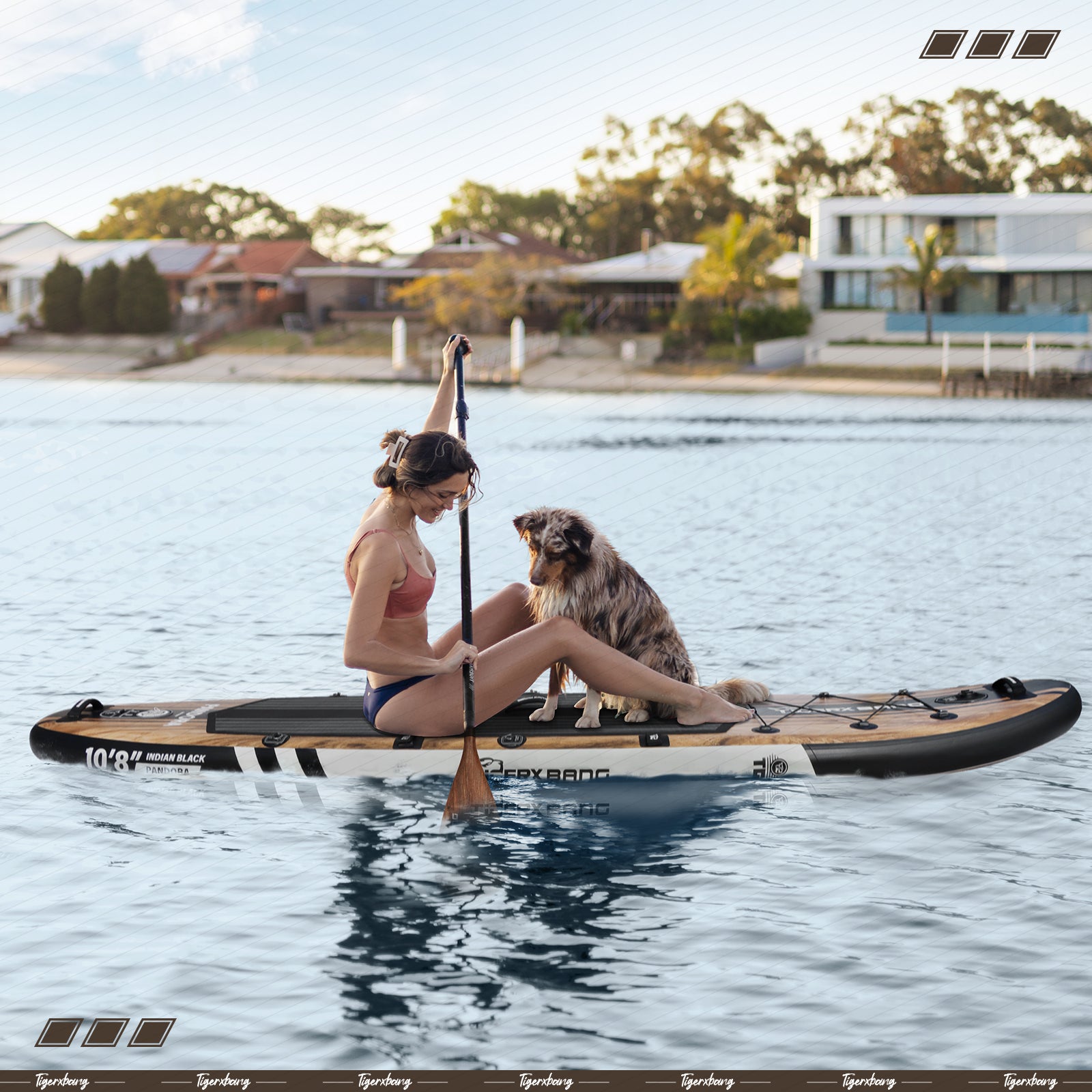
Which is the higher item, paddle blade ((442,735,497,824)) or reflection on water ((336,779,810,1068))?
paddle blade ((442,735,497,824))

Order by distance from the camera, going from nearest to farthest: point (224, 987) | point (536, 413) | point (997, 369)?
point (224, 987) → point (536, 413) → point (997, 369)

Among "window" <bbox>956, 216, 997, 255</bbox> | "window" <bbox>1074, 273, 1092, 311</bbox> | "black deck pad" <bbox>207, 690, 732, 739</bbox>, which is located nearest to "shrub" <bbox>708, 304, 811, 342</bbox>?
"window" <bbox>956, 216, 997, 255</bbox>

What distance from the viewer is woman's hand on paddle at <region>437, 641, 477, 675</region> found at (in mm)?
5480

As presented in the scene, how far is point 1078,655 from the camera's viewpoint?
32.9 ft

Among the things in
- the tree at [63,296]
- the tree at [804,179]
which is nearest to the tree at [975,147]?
the tree at [804,179]

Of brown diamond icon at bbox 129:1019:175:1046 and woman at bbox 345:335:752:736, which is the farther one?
woman at bbox 345:335:752:736

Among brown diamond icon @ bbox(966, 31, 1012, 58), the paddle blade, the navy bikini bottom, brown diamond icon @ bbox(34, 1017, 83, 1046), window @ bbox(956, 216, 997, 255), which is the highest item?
window @ bbox(956, 216, 997, 255)

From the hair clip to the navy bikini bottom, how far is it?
3.31 ft

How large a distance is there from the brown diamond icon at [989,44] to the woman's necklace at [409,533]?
339 cm

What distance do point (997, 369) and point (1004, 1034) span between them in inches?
1701

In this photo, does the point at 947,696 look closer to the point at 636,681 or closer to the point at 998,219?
the point at 636,681

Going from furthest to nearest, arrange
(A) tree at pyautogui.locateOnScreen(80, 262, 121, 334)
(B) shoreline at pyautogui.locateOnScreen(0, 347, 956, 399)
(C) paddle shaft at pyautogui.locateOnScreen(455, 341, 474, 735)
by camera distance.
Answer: (A) tree at pyautogui.locateOnScreen(80, 262, 121, 334) → (B) shoreline at pyautogui.locateOnScreen(0, 347, 956, 399) → (C) paddle shaft at pyautogui.locateOnScreen(455, 341, 474, 735)

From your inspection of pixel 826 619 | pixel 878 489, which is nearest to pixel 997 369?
pixel 878 489

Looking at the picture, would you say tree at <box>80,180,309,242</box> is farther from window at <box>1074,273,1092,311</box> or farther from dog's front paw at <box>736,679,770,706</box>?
dog's front paw at <box>736,679,770,706</box>
